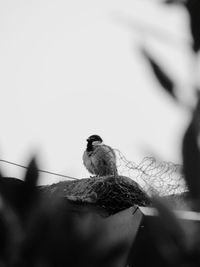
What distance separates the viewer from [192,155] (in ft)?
1.61

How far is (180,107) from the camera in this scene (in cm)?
52

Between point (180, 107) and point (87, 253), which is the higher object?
point (180, 107)

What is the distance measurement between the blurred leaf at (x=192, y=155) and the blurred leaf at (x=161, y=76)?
4 centimetres

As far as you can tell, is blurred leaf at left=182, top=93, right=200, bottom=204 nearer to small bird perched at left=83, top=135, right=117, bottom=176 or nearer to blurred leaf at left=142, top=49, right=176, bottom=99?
blurred leaf at left=142, top=49, right=176, bottom=99

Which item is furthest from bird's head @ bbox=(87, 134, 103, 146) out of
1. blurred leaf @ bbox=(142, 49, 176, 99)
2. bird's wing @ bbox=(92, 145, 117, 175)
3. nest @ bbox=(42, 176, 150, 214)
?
blurred leaf @ bbox=(142, 49, 176, 99)

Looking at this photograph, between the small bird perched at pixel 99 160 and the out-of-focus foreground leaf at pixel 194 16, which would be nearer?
the out-of-focus foreground leaf at pixel 194 16

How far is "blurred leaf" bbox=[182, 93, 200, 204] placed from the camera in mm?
483

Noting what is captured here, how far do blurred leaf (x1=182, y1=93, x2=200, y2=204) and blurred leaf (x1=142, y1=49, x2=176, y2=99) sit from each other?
4 centimetres

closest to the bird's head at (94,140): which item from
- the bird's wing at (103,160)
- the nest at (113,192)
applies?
the bird's wing at (103,160)

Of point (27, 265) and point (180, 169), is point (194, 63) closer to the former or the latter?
point (180, 169)

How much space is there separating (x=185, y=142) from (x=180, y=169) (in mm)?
32

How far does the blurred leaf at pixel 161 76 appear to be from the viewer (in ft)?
1.72

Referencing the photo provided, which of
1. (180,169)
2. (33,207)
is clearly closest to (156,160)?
(180,169)

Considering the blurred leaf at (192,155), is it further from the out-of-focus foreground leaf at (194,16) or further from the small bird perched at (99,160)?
the small bird perched at (99,160)
